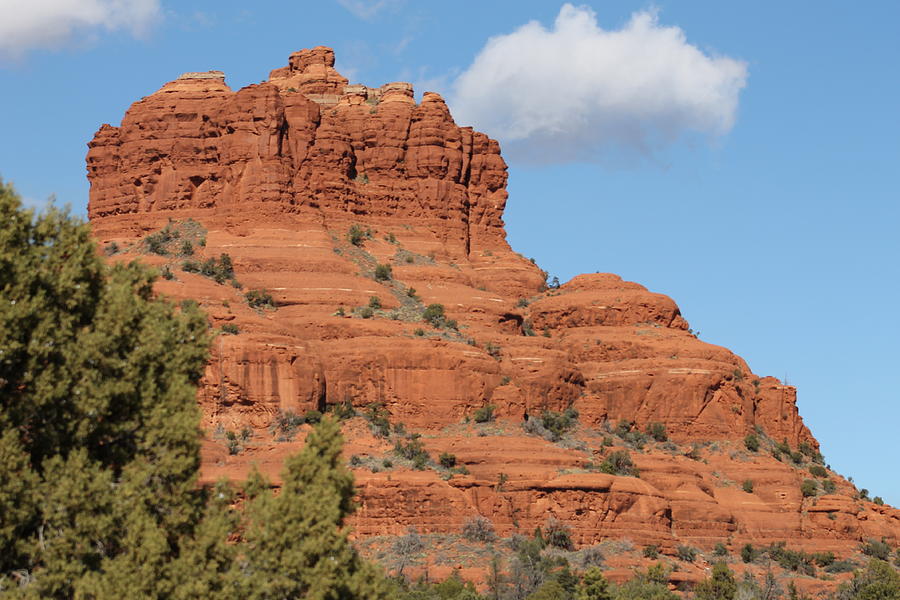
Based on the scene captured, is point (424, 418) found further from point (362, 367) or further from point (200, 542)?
point (200, 542)

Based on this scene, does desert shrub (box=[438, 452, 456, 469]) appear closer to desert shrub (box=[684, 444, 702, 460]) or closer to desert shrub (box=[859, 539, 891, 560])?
desert shrub (box=[684, 444, 702, 460])

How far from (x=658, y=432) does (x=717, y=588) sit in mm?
21017

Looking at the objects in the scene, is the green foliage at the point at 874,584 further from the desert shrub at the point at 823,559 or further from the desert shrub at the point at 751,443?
the desert shrub at the point at 751,443

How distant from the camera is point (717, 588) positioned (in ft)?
312

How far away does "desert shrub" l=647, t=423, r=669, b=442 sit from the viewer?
115125mm

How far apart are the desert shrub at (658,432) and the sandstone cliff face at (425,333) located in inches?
17.1

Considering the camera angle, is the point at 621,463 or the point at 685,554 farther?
the point at 621,463

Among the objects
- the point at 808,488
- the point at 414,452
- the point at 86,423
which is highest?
the point at 414,452

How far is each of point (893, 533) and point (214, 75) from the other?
181ft

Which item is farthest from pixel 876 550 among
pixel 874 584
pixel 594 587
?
pixel 594 587

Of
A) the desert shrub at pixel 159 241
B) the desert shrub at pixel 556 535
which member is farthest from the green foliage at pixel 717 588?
the desert shrub at pixel 159 241

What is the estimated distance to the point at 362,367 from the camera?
106 m

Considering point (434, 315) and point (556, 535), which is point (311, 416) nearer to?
point (556, 535)

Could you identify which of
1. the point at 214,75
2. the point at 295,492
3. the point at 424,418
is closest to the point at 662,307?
the point at 424,418
